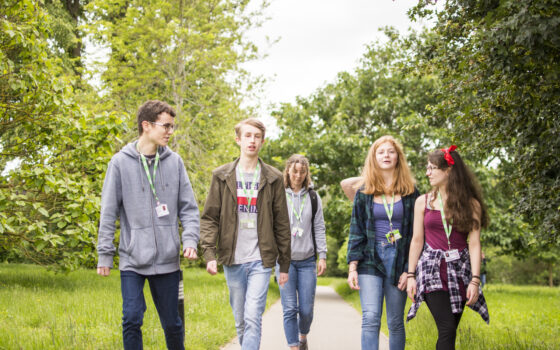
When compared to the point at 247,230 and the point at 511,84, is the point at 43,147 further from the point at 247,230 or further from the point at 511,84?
the point at 511,84

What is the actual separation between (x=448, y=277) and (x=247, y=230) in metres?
1.62

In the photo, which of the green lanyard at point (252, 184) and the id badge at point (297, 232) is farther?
the id badge at point (297, 232)

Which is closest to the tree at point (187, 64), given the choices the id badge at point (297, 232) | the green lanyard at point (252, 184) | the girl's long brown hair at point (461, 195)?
the id badge at point (297, 232)

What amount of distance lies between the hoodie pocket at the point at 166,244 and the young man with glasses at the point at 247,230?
300 millimetres

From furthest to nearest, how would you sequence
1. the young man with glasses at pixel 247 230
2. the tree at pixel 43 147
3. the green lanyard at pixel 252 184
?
the tree at pixel 43 147 < the green lanyard at pixel 252 184 < the young man with glasses at pixel 247 230

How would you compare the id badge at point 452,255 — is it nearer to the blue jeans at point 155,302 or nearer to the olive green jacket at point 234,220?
the olive green jacket at point 234,220

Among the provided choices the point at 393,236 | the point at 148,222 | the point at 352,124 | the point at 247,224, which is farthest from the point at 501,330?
the point at 352,124

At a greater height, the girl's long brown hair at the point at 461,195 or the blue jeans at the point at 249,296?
the girl's long brown hair at the point at 461,195

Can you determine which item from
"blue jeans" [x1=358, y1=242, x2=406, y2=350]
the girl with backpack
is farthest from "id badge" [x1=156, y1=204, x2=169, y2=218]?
the girl with backpack

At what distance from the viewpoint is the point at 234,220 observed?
4.57 m


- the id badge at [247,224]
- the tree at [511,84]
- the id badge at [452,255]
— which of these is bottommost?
the id badge at [452,255]

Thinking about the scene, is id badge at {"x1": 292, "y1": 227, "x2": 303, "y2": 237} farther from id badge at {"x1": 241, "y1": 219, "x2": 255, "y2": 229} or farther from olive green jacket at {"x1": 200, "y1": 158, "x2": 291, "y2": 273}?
id badge at {"x1": 241, "y1": 219, "x2": 255, "y2": 229}

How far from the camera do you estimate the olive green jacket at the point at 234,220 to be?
4539mm

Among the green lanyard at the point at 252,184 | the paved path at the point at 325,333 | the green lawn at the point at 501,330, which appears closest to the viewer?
the green lanyard at the point at 252,184
